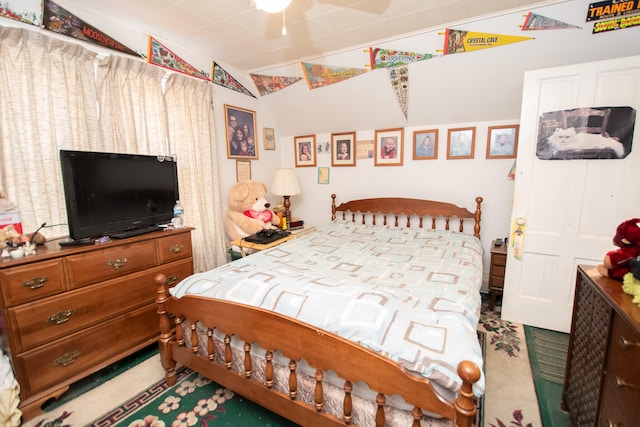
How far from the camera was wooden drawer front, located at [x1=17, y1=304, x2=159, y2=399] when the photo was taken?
1666 mm

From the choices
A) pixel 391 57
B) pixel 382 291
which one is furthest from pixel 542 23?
pixel 382 291

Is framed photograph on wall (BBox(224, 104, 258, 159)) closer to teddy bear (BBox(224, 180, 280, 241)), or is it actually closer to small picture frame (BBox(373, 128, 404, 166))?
teddy bear (BBox(224, 180, 280, 241))

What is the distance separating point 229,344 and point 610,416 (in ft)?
5.88

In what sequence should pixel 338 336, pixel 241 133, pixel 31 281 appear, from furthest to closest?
pixel 241 133 < pixel 31 281 < pixel 338 336

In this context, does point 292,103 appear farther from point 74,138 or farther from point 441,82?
point 74,138

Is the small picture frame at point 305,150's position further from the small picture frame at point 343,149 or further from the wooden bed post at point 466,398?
the wooden bed post at point 466,398

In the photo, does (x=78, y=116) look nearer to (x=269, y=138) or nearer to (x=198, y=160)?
(x=198, y=160)

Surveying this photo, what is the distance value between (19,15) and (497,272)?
14.5ft

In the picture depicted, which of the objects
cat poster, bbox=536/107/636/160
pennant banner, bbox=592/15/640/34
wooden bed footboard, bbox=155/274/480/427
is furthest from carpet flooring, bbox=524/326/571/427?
pennant banner, bbox=592/15/640/34

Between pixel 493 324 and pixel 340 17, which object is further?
pixel 493 324

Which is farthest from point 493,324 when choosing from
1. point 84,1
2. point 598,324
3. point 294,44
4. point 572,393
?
point 84,1

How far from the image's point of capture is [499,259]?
9.25ft

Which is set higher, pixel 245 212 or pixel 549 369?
pixel 245 212

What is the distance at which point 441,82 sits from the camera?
2.97 meters
